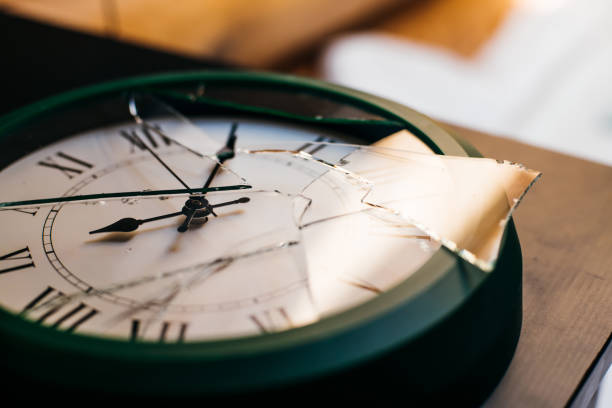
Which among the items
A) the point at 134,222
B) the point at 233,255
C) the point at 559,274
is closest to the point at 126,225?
the point at 134,222

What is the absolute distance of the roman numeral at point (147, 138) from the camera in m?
0.80

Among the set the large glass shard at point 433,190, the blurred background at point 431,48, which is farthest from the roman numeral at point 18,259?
the blurred background at point 431,48

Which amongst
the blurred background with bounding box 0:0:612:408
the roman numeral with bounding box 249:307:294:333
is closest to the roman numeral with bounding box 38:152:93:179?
the roman numeral with bounding box 249:307:294:333

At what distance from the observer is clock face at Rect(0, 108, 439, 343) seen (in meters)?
0.53

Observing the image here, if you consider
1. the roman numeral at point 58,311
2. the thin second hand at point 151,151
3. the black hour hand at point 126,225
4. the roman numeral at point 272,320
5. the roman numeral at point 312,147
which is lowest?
the roman numeral at point 58,311

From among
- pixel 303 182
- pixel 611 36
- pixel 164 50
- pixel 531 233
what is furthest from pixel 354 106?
pixel 611 36

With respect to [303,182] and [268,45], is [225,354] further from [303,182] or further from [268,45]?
[268,45]

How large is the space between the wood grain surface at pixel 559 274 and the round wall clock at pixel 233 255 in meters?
0.03

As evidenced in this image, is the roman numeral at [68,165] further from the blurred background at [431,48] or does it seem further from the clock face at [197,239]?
the blurred background at [431,48]

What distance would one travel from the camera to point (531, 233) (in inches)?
32.1

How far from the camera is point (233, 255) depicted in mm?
594

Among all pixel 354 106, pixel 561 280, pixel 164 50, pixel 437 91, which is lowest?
pixel 561 280

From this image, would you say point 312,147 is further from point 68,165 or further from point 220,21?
point 220,21

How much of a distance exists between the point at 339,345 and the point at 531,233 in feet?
1.47
